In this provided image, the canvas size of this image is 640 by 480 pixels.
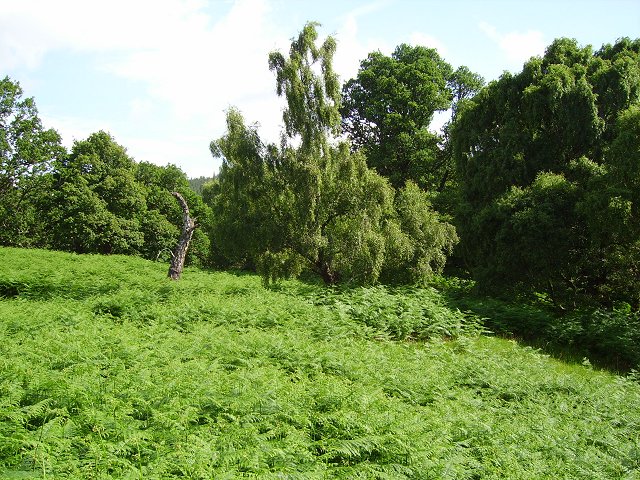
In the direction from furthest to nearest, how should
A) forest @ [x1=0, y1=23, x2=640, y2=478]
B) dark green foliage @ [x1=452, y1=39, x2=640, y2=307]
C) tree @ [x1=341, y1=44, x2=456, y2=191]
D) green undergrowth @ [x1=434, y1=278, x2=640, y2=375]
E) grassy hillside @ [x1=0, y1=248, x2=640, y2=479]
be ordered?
tree @ [x1=341, y1=44, x2=456, y2=191], dark green foliage @ [x1=452, y1=39, x2=640, y2=307], green undergrowth @ [x1=434, y1=278, x2=640, y2=375], forest @ [x1=0, y1=23, x2=640, y2=478], grassy hillside @ [x1=0, y1=248, x2=640, y2=479]

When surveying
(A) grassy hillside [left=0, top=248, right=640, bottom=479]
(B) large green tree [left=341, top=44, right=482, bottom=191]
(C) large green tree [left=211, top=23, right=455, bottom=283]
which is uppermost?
(B) large green tree [left=341, top=44, right=482, bottom=191]

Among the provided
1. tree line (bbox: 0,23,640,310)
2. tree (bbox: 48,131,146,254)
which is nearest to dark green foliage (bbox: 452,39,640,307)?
tree line (bbox: 0,23,640,310)

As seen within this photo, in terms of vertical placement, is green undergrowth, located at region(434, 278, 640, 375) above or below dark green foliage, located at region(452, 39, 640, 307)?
below

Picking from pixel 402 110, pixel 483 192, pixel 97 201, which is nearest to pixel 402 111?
pixel 402 110

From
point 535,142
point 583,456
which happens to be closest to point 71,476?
point 583,456

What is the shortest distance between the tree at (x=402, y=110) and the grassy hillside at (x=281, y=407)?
70.7 feet

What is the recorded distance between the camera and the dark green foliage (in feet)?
54.8

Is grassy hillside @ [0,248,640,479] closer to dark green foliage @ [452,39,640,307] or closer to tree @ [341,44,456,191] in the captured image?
dark green foliage @ [452,39,640,307]

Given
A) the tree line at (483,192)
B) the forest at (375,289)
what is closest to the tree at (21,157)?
the forest at (375,289)

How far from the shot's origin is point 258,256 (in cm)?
1756

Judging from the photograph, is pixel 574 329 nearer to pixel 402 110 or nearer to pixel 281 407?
pixel 281 407

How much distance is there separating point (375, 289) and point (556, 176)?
31.4 feet

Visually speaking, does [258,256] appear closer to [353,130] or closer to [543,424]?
[543,424]

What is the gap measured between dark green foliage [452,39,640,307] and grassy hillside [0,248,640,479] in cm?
705
